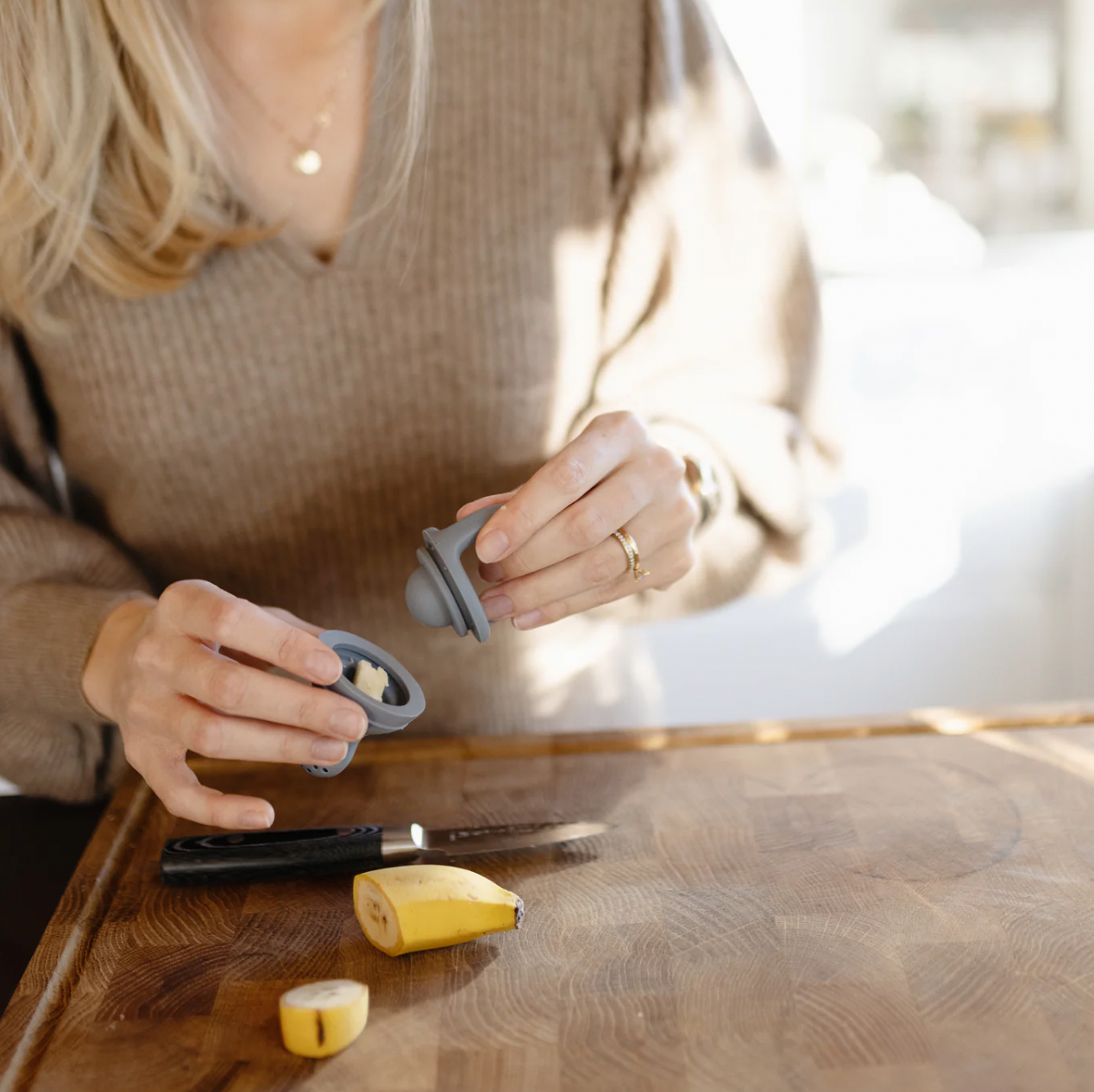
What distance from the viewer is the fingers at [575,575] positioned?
2.85 feet

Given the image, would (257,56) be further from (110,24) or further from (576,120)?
(576,120)

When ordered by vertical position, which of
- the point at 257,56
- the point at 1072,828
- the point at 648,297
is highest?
the point at 257,56

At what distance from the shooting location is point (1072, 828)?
2.75 feet

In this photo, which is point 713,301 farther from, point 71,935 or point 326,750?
point 71,935

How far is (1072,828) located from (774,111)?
1696 mm

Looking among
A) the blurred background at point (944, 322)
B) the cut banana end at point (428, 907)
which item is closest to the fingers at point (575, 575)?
the cut banana end at point (428, 907)

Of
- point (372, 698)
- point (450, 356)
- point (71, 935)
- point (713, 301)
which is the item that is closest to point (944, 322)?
point (713, 301)

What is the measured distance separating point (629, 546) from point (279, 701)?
279mm

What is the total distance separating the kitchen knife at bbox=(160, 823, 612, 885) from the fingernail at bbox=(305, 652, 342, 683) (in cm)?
15

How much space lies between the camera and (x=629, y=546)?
88 centimetres

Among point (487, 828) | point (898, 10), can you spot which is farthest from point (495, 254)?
point (898, 10)

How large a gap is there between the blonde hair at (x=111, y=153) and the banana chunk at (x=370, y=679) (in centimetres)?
41

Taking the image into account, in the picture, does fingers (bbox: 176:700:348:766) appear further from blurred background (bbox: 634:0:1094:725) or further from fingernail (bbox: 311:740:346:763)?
blurred background (bbox: 634:0:1094:725)

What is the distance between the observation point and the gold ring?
2.89 feet
